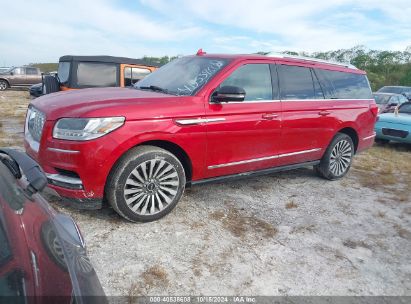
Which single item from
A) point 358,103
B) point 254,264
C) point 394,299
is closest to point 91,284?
point 254,264

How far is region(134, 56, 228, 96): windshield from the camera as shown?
3789 millimetres

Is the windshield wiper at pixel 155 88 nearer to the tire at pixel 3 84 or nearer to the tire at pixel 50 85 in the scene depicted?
the tire at pixel 50 85

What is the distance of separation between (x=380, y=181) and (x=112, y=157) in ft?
14.3

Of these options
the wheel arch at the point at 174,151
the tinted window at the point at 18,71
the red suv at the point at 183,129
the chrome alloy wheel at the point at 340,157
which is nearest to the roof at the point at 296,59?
the red suv at the point at 183,129

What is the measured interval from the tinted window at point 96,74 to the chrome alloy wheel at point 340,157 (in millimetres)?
5498

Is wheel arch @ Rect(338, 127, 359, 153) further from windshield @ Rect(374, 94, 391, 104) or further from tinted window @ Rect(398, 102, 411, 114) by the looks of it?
windshield @ Rect(374, 94, 391, 104)

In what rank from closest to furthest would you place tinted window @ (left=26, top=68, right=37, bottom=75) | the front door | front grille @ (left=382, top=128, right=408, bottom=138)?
the front door
front grille @ (left=382, top=128, right=408, bottom=138)
tinted window @ (left=26, top=68, right=37, bottom=75)

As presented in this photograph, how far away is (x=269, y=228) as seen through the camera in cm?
356

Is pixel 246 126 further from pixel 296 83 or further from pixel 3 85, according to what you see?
pixel 3 85

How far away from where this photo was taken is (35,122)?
11.2 ft

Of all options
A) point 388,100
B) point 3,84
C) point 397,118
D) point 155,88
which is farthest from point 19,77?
point 397,118

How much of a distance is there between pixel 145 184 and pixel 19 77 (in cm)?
2050

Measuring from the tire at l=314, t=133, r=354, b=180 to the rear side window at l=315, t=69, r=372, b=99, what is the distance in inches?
24.8

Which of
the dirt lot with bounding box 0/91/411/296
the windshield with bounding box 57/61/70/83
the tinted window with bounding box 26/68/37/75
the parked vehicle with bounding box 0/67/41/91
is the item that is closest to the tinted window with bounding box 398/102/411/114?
the dirt lot with bounding box 0/91/411/296
